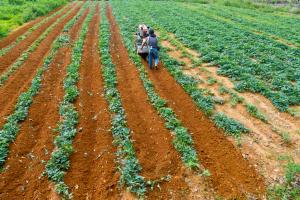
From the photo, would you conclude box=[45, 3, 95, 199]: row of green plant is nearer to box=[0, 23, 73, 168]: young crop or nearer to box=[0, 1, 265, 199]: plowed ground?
box=[0, 1, 265, 199]: plowed ground

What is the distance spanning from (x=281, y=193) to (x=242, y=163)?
1.20 meters

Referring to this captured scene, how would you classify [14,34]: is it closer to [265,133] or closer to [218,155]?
[218,155]

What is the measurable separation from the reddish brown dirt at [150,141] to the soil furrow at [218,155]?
800mm

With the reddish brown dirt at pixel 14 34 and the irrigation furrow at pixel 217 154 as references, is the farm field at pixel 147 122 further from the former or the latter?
the reddish brown dirt at pixel 14 34

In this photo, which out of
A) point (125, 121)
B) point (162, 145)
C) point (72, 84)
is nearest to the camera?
point (162, 145)

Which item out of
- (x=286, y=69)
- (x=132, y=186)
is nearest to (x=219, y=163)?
(x=132, y=186)

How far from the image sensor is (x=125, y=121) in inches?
345

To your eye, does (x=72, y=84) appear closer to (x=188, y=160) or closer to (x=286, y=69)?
(x=188, y=160)

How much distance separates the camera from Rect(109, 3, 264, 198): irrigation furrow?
645 centimetres

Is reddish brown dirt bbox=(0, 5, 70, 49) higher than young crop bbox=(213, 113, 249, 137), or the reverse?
reddish brown dirt bbox=(0, 5, 70, 49)

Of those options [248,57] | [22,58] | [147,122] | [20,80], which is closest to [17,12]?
[22,58]

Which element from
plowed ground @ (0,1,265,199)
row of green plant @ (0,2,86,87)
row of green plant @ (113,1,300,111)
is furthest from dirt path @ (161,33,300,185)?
row of green plant @ (0,2,86,87)

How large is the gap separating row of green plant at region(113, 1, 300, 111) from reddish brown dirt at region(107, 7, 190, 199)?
14.7 feet

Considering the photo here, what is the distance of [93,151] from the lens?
24.9 ft
